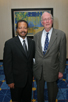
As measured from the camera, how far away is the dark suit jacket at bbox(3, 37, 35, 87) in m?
1.46

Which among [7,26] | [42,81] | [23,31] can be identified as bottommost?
[42,81]

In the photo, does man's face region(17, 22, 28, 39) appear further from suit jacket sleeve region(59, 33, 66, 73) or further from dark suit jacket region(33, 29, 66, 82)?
suit jacket sleeve region(59, 33, 66, 73)

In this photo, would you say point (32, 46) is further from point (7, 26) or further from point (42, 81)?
point (7, 26)

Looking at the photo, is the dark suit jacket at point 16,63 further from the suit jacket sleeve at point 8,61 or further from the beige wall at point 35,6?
the beige wall at point 35,6

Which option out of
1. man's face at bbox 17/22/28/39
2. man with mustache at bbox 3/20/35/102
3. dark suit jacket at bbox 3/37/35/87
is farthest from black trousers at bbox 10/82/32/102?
man's face at bbox 17/22/28/39

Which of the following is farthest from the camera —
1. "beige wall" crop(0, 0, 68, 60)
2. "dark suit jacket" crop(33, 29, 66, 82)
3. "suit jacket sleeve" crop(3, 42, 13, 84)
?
"beige wall" crop(0, 0, 68, 60)

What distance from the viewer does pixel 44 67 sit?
66.1 inches

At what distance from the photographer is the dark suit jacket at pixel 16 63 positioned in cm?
146

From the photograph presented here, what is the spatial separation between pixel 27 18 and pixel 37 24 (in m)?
0.49

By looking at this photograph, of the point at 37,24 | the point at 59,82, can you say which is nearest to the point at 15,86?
the point at 59,82

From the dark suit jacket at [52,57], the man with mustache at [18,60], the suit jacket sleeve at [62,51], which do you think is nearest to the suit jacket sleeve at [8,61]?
the man with mustache at [18,60]

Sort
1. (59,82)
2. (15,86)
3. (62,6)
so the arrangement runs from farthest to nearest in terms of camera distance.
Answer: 1. (62,6)
2. (59,82)
3. (15,86)

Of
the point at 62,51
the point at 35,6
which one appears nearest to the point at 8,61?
the point at 62,51

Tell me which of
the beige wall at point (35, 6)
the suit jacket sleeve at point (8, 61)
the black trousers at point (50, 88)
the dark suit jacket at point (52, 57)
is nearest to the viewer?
the suit jacket sleeve at point (8, 61)
